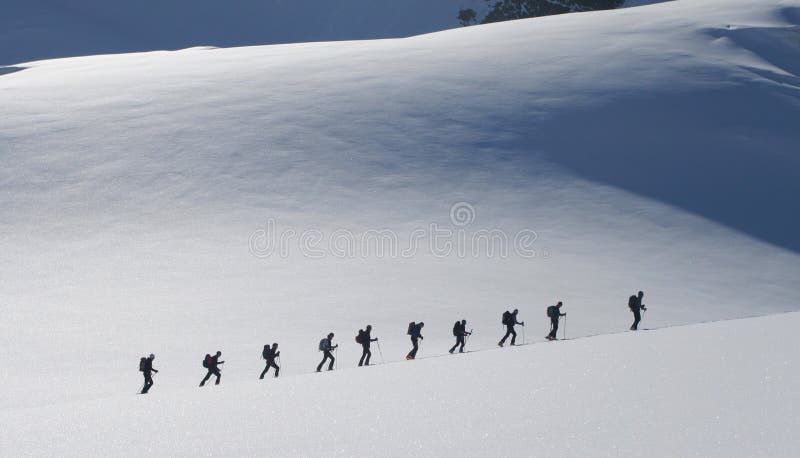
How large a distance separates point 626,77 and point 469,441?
29.2 metres

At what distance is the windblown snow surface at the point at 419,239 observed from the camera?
12.1 metres

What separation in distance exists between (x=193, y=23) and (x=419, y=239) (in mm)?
104841

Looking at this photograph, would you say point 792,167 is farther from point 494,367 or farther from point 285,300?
point 494,367

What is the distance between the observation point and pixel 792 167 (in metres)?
31.1

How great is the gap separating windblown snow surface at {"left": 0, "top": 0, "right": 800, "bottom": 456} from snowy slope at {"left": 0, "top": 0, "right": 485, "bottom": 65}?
2764 inches

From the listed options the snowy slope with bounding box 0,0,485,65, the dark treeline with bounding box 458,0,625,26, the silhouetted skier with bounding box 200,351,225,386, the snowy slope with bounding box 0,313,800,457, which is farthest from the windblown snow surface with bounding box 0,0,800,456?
the snowy slope with bounding box 0,0,485,65

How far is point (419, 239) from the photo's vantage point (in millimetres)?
26391

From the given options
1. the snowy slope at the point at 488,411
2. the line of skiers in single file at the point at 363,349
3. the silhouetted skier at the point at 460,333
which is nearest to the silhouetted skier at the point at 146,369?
the line of skiers in single file at the point at 363,349

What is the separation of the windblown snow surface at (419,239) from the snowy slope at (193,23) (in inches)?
2764

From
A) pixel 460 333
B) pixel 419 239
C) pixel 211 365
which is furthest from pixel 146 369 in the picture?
pixel 419 239

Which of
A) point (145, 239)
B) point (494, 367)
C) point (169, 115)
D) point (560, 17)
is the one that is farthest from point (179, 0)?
point (494, 367)

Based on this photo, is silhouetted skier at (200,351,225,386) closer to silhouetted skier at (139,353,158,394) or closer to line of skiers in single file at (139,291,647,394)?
line of skiers in single file at (139,291,647,394)

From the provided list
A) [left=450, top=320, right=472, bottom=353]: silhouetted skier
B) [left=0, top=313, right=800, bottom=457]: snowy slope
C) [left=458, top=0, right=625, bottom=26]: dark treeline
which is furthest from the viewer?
[left=458, top=0, right=625, bottom=26]: dark treeline

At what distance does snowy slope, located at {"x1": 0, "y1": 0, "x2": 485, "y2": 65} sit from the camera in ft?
367
